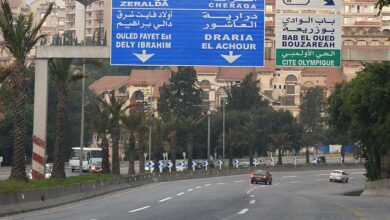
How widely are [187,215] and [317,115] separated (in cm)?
12365

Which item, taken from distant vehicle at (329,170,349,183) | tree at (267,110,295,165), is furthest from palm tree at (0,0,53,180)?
tree at (267,110,295,165)

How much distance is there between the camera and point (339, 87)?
70625 millimetres

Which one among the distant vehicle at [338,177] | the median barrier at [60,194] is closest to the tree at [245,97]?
the distant vehicle at [338,177]

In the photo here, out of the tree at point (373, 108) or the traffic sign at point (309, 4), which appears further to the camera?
the tree at point (373, 108)

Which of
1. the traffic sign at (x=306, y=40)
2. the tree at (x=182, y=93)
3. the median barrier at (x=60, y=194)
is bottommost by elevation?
the median barrier at (x=60, y=194)

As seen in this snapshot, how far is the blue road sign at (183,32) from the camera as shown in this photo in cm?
2780

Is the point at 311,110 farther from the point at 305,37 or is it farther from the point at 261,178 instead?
the point at 305,37

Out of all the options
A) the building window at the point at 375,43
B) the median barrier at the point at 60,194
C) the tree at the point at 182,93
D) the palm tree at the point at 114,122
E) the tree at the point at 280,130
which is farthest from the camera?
the building window at the point at 375,43

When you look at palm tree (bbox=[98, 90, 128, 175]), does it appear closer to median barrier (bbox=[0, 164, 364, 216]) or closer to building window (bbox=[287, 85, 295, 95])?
median barrier (bbox=[0, 164, 364, 216])

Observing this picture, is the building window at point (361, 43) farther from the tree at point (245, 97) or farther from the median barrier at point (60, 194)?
the median barrier at point (60, 194)

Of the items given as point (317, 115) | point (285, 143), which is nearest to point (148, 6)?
point (285, 143)

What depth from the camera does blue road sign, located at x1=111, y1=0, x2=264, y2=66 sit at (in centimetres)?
2780

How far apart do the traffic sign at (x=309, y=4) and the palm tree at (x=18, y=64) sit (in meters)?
10.3

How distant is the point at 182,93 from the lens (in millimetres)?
129750
